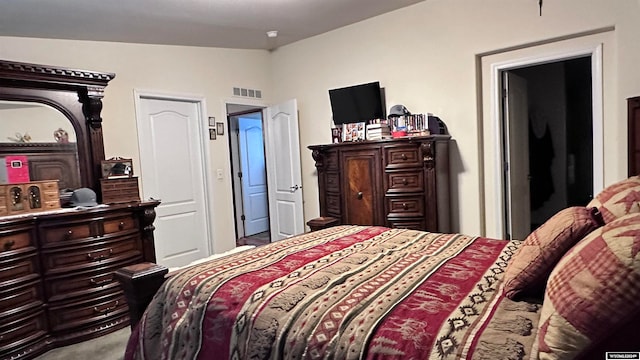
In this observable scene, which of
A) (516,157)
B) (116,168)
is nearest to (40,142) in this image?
(116,168)

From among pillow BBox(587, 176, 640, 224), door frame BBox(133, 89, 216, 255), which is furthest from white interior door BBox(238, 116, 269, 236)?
pillow BBox(587, 176, 640, 224)

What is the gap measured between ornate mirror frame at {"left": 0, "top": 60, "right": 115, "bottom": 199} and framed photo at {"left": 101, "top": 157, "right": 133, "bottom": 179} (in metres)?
0.11

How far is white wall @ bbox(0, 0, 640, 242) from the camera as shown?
119 inches

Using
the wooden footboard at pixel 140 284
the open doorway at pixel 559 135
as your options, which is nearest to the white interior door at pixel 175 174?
the wooden footboard at pixel 140 284

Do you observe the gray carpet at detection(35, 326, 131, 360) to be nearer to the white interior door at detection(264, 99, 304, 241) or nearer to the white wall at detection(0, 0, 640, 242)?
the white wall at detection(0, 0, 640, 242)

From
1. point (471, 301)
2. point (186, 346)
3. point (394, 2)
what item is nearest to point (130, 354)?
point (186, 346)

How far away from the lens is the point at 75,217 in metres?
2.84

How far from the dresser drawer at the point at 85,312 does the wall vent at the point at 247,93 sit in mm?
2652

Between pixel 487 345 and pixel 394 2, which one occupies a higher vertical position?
pixel 394 2

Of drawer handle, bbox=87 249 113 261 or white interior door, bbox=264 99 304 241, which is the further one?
white interior door, bbox=264 99 304 241

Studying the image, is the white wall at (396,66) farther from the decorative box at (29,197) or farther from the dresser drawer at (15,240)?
the dresser drawer at (15,240)

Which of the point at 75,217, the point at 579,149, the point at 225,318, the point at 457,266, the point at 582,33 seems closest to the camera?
the point at 225,318

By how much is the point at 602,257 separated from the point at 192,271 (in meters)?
1.50

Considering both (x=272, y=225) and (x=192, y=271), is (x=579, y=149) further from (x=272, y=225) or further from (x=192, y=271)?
(x=192, y=271)
